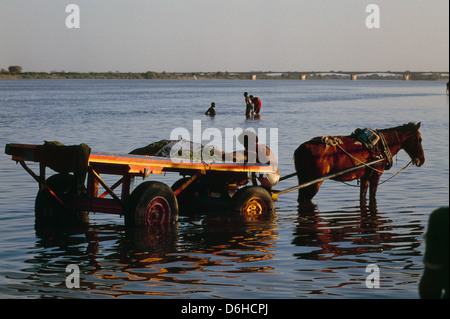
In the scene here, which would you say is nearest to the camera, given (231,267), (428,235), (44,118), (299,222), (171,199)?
(428,235)

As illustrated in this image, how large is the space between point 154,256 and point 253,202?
3519 mm

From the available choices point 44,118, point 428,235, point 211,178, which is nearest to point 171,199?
point 211,178

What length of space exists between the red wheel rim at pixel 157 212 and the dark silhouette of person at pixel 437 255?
28.1 feet

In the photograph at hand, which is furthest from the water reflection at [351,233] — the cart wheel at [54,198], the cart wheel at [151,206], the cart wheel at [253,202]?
the cart wheel at [54,198]

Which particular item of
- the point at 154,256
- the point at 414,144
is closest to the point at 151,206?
the point at 154,256

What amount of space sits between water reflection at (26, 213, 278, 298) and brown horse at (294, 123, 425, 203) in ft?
5.93

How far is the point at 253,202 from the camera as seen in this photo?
576 inches

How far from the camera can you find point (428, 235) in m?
4.73

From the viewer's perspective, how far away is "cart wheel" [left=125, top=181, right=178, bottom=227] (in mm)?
12875

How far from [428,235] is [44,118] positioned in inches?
1980

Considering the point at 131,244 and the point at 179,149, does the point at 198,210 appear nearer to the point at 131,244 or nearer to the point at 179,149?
the point at 179,149

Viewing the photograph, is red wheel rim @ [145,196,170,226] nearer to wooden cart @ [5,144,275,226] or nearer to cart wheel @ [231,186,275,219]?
wooden cart @ [5,144,275,226]

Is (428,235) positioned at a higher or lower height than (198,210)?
higher

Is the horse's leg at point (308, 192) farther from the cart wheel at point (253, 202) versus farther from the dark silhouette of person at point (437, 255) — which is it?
the dark silhouette of person at point (437, 255)
